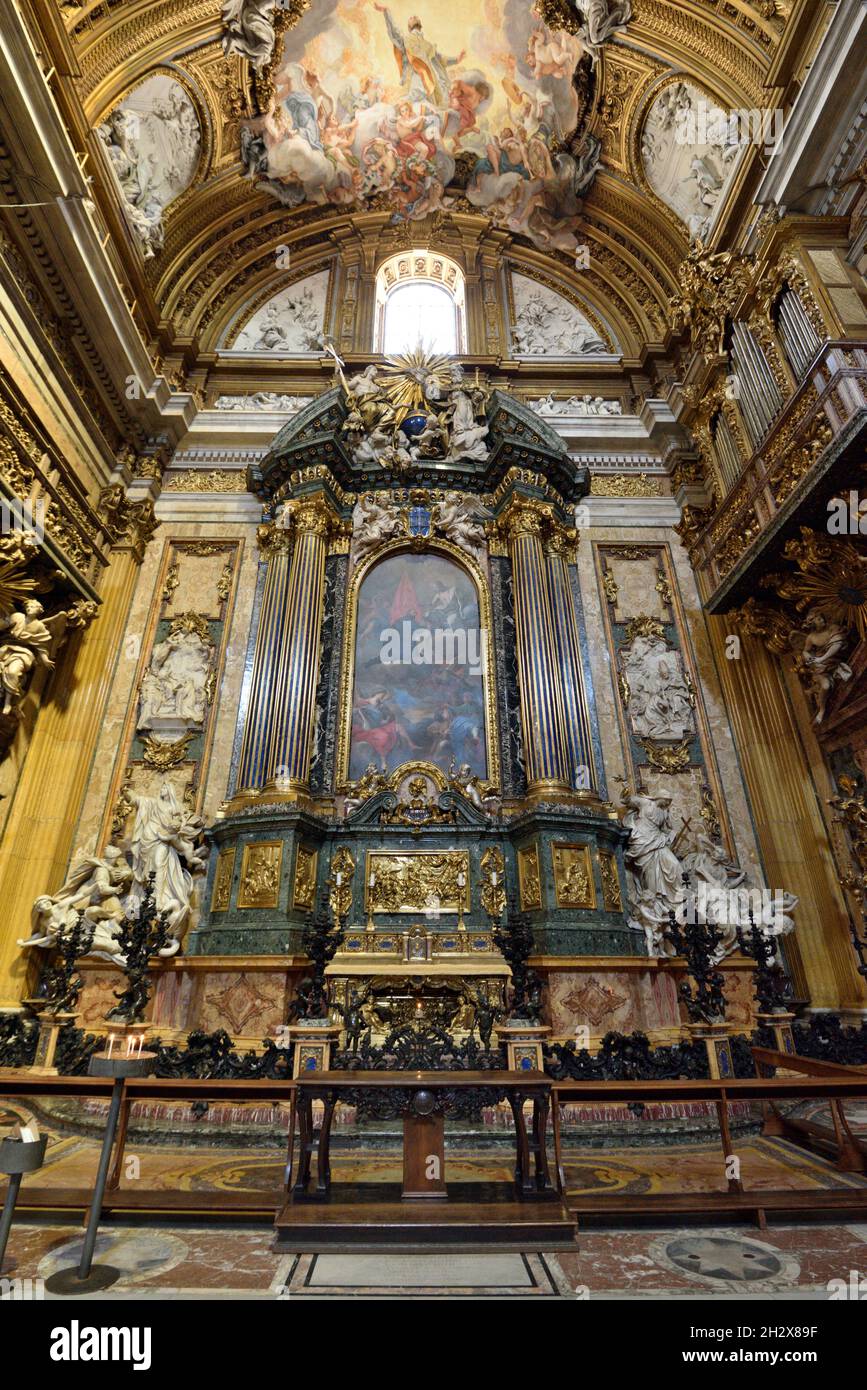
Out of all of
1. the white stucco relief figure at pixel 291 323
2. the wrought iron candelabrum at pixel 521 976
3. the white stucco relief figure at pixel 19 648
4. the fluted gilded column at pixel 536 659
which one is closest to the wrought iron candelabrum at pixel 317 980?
the wrought iron candelabrum at pixel 521 976

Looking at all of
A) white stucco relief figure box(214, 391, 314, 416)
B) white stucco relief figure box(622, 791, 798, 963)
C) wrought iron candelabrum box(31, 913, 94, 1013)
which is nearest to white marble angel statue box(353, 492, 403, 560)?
white stucco relief figure box(214, 391, 314, 416)

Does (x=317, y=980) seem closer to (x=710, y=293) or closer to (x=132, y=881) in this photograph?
(x=132, y=881)

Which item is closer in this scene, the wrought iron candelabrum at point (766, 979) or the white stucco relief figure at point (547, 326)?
the wrought iron candelabrum at point (766, 979)

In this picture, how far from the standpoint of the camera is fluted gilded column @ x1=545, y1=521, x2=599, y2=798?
9.52m

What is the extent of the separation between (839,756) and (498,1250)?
768 centimetres

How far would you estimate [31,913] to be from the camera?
8375 mm

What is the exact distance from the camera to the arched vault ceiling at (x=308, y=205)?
1066 centimetres

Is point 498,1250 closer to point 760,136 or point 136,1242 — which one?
point 136,1242

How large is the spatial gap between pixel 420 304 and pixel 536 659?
30.6 ft

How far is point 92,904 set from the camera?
27.4 feet

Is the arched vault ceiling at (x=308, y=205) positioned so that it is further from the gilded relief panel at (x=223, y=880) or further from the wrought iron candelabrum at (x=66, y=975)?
the wrought iron candelabrum at (x=66, y=975)

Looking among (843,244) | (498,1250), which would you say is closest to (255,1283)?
(498,1250)

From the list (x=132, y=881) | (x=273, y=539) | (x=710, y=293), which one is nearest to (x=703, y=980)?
(x=132, y=881)

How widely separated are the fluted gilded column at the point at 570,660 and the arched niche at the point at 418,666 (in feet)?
3.43
